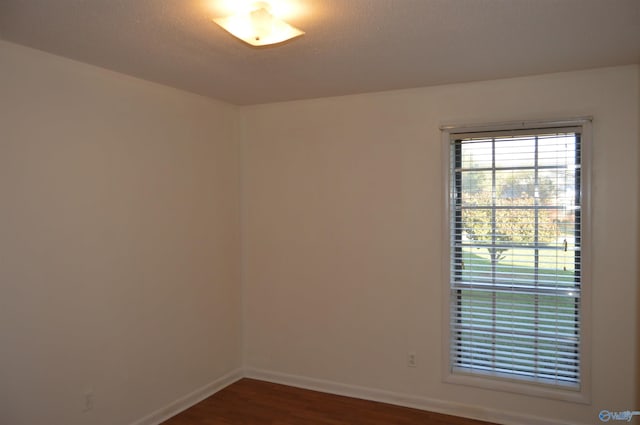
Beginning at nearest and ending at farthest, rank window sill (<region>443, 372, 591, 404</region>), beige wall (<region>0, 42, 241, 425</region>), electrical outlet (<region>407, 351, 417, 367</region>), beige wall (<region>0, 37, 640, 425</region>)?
beige wall (<region>0, 42, 241, 425</region>)
beige wall (<region>0, 37, 640, 425</region>)
window sill (<region>443, 372, 591, 404</region>)
electrical outlet (<region>407, 351, 417, 367</region>)

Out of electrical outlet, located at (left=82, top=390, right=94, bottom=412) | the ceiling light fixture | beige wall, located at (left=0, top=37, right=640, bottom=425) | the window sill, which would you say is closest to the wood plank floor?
beige wall, located at (left=0, top=37, right=640, bottom=425)

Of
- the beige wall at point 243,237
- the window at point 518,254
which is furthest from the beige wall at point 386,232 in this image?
the window at point 518,254

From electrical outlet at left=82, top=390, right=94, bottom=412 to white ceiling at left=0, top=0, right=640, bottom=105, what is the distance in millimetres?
2192

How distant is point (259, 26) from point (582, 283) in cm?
281

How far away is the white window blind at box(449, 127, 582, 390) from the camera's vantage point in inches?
131

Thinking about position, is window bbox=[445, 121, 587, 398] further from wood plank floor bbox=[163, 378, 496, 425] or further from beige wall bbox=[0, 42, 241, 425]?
beige wall bbox=[0, 42, 241, 425]

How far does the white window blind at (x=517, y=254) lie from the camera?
3338mm

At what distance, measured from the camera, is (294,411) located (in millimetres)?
3742

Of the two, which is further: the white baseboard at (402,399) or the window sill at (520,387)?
the white baseboard at (402,399)

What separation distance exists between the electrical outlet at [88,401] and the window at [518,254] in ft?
8.71

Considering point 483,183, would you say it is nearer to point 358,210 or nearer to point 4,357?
point 358,210

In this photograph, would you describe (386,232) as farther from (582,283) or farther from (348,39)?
(348,39)

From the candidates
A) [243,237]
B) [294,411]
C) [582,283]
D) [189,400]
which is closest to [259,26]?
[243,237]

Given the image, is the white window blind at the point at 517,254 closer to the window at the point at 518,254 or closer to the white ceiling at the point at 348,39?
the window at the point at 518,254
